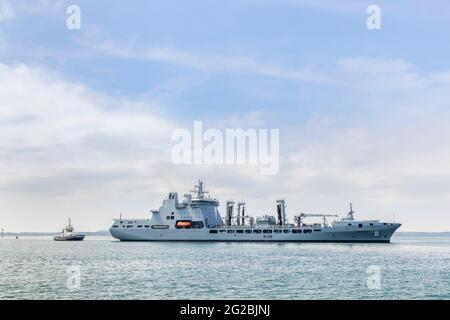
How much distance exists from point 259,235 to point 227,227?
6.82 metres

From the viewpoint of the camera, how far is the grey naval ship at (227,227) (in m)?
95.3

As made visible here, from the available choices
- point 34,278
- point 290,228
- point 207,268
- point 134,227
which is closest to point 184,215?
point 134,227

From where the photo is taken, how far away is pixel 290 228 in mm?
98688

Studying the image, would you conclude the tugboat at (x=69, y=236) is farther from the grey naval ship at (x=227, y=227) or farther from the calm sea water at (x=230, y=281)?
the calm sea water at (x=230, y=281)

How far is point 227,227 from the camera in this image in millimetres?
103000

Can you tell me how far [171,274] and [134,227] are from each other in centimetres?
6510

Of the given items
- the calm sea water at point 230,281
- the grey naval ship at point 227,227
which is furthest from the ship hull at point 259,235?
the calm sea water at point 230,281

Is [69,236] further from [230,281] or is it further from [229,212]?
[230,281]

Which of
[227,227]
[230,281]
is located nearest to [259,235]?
[227,227]

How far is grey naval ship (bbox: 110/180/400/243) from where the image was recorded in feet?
313

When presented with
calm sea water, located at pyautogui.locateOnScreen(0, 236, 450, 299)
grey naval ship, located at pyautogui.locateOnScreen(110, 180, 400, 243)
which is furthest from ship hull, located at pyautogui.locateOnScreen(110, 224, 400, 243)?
calm sea water, located at pyautogui.locateOnScreen(0, 236, 450, 299)

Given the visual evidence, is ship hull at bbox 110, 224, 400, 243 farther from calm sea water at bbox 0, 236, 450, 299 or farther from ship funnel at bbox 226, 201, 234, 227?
calm sea water at bbox 0, 236, 450, 299

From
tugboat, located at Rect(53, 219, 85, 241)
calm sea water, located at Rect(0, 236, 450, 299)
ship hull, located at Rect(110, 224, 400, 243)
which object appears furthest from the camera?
tugboat, located at Rect(53, 219, 85, 241)
